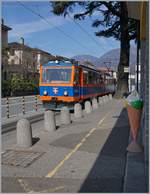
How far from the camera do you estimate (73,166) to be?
8.24 metres

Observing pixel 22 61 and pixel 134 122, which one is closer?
pixel 134 122

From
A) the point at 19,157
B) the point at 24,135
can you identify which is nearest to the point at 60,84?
the point at 24,135

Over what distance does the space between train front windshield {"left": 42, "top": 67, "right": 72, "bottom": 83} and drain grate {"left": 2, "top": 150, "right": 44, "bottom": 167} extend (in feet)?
47.6

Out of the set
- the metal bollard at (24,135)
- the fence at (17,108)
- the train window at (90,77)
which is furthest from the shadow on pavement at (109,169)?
the train window at (90,77)

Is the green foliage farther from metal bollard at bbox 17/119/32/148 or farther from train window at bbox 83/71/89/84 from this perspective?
metal bollard at bbox 17/119/32/148

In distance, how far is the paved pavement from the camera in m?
6.79

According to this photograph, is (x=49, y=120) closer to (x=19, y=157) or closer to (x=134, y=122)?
(x=19, y=157)

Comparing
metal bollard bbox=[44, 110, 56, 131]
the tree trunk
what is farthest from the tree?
metal bollard bbox=[44, 110, 56, 131]

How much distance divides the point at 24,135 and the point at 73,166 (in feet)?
8.43

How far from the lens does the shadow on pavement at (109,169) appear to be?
671 cm

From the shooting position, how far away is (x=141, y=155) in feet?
29.2

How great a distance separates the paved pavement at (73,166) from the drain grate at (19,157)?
A: 136 millimetres

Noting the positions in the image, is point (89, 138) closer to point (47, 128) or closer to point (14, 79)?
point (47, 128)

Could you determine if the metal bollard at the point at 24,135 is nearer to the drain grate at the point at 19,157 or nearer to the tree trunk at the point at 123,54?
the drain grate at the point at 19,157
